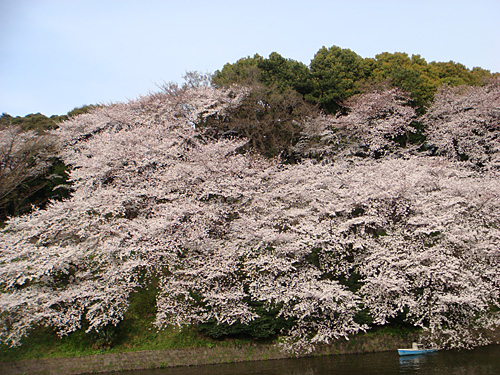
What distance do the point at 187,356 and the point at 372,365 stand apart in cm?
930

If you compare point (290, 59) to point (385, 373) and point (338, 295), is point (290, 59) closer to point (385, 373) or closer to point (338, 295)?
point (338, 295)

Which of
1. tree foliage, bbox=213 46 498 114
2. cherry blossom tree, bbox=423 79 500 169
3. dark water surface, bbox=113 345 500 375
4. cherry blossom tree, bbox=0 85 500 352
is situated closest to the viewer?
dark water surface, bbox=113 345 500 375

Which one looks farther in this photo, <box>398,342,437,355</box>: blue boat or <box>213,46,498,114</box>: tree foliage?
<box>213,46,498,114</box>: tree foliage

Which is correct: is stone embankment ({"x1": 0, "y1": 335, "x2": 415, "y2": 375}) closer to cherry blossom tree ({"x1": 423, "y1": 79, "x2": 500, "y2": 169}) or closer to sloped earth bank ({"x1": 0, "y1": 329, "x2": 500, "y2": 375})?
sloped earth bank ({"x1": 0, "y1": 329, "x2": 500, "y2": 375})

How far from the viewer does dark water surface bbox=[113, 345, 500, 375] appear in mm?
16250

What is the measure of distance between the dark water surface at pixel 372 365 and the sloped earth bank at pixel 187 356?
0.43 meters

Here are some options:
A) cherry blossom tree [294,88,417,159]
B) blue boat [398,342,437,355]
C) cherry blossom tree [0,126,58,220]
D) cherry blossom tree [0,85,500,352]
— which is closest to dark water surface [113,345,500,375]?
blue boat [398,342,437,355]

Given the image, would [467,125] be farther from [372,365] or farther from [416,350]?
[372,365]

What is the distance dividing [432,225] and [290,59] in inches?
1156

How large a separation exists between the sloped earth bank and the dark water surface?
1.40ft

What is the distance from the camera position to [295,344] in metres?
19.9

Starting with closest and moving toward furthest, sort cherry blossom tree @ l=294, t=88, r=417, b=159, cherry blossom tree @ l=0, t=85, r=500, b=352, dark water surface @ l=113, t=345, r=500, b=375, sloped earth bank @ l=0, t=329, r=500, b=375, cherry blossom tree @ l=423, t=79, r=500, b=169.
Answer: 1. dark water surface @ l=113, t=345, r=500, b=375
2. cherry blossom tree @ l=0, t=85, r=500, b=352
3. sloped earth bank @ l=0, t=329, r=500, b=375
4. cherry blossom tree @ l=423, t=79, r=500, b=169
5. cherry blossom tree @ l=294, t=88, r=417, b=159

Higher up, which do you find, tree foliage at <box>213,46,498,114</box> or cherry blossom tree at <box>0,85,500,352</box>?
tree foliage at <box>213,46,498,114</box>

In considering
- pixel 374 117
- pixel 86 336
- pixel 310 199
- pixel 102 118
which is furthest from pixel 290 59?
pixel 86 336
